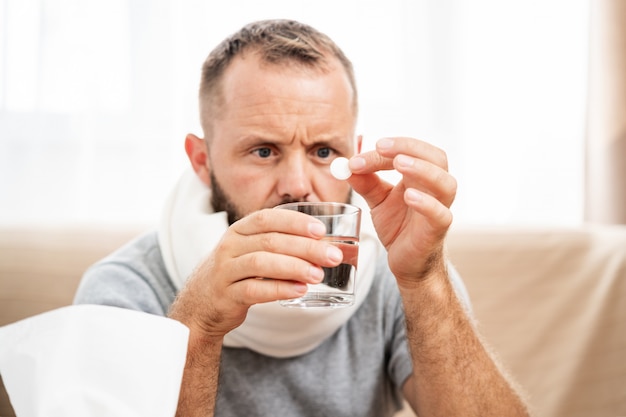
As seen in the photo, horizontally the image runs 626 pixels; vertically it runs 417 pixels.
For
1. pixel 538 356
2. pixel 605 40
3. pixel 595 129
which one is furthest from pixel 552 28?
pixel 538 356

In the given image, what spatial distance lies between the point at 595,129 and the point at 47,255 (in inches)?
73.3

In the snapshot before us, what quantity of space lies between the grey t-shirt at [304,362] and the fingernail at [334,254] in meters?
0.59

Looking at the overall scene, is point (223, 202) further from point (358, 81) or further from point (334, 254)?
point (358, 81)

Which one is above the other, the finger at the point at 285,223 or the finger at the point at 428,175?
the finger at the point at 428,175

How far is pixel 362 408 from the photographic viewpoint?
4.84 feet

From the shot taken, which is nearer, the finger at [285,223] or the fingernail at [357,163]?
the finger at [285,223]

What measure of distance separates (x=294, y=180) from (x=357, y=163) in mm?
238

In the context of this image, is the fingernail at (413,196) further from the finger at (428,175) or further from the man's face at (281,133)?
the man's face at (281,133)

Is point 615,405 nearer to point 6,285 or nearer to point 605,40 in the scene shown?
point 605,40

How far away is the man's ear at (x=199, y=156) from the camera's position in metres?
1.61

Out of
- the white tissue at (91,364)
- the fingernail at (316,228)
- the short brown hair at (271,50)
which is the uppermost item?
the short brown hair at (271,50)

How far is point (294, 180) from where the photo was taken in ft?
4.36

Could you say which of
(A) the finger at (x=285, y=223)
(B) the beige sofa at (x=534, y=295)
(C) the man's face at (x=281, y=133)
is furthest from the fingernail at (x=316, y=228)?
(B) the beige sofa at (x=534, y=295)

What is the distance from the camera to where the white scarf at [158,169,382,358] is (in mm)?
1353
